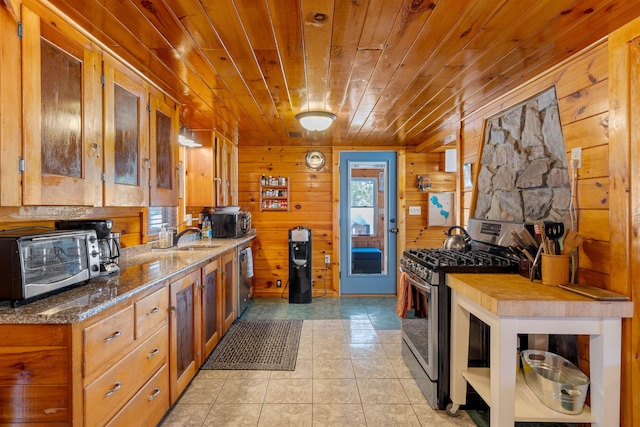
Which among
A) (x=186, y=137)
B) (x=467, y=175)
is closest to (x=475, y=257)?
(x=467, y=175)

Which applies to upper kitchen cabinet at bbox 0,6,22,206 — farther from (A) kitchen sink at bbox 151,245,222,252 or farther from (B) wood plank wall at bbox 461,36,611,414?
(B) wood plank wall at bbox 461,36,611,414

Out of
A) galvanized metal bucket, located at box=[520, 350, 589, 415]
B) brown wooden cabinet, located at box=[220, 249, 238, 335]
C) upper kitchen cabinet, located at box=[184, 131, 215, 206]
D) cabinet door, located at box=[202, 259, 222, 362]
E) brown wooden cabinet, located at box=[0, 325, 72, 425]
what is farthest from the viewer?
upper kitchen cabinet, located at box=[184, 131, 215, 206]

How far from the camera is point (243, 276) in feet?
12.8

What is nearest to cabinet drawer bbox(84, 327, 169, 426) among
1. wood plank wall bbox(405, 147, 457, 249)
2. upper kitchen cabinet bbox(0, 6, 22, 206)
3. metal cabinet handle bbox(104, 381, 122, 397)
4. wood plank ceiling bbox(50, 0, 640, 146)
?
metal cabinet handle bbox(104, 381, 122, 397)

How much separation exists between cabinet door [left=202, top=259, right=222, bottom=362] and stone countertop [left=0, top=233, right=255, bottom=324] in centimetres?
16

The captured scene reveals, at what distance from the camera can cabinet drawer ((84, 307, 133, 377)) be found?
51.0 inches

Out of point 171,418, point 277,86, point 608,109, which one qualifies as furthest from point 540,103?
point 171,418

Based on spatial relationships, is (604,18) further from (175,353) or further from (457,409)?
(175,353)

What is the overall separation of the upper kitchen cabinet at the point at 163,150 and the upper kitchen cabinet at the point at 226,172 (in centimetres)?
114

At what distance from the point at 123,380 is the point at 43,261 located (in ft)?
2.06

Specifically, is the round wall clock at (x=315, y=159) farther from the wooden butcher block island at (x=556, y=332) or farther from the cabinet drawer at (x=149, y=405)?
the wooden butcher block island at (x=556, y=332)

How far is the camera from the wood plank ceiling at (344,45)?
1.48 m

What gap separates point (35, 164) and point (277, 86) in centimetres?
152

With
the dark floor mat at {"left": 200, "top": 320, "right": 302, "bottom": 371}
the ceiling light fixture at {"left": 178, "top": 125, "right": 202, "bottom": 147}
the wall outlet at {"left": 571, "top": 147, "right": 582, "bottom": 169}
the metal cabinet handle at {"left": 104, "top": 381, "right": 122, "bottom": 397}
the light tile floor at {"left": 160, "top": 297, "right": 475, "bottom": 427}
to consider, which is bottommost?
the light tile floor at {"left": 160, "top": 297, "right": 475, "bottom": 427}
